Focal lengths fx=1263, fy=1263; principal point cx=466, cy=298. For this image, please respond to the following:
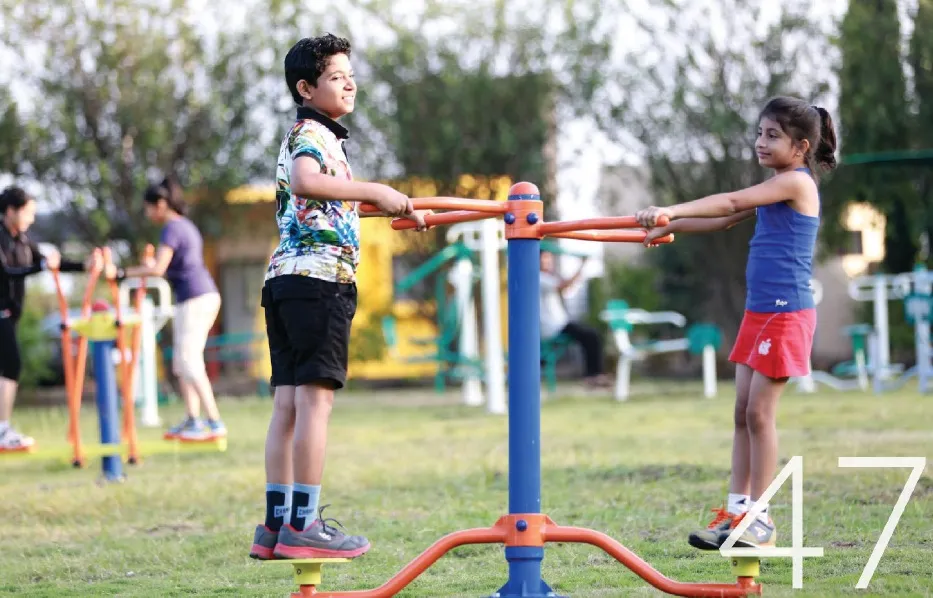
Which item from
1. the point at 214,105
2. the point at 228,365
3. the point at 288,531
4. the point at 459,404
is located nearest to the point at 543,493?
the point at 288,531

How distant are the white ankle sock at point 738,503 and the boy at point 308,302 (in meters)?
1.15

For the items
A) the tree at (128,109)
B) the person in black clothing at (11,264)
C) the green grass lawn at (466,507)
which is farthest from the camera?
the tree at (128,109)

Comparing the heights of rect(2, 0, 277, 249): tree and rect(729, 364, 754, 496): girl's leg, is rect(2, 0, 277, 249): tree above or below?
above

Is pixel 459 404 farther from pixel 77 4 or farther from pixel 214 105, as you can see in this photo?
pixel 77 4

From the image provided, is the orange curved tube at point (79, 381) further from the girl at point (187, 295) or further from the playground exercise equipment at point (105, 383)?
Answer: the girl at point (187, 295)

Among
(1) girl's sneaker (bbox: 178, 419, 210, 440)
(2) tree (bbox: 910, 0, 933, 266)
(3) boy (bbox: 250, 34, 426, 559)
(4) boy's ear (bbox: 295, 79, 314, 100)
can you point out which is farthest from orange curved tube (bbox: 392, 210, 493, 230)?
(2) tree (bbox: 910, 0, 933, 266)

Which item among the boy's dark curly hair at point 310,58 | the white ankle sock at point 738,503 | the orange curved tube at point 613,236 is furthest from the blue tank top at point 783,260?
the boy's dark curly hair at point 310,58

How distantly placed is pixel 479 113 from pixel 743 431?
1400cm

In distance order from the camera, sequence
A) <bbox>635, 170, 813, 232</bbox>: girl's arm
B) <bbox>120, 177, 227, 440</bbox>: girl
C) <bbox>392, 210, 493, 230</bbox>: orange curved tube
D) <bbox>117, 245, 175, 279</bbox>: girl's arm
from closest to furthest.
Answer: <bbox>635, 170, 813, 232</bbox>: girl's arm < <bbox>392, 210, 493, 230</bbox>: orange curved tube < <bbox>117, 245, 175, 279</bbox>: girl's arm < <bbox>120, 177, 227, 440</bbox>: girl

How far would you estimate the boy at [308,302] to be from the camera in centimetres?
355

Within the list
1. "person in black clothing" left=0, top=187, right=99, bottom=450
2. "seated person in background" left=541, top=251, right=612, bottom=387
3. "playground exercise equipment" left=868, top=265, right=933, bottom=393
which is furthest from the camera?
"seated person in background" left=541, top=251, right=612, bottom=387

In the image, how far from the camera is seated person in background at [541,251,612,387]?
42.2 ft

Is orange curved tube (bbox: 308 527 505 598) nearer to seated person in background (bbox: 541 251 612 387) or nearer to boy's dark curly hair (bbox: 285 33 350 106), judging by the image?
boy's dark curly hair (bbox: 285 33 350 106)

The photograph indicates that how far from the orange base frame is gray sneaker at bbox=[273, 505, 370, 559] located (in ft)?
0.50
